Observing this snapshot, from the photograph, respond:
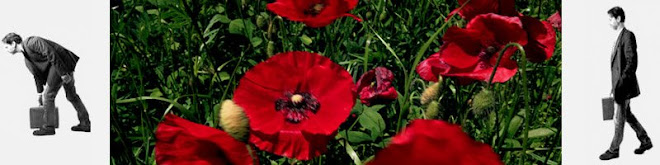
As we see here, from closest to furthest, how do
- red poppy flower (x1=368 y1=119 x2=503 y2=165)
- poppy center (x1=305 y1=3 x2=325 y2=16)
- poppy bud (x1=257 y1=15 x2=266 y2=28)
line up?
red poppy flower (x1=368 y1=119 x2=503 y2=165), poppy center (x1=305 y1=3 x2=325 y2=16), poppy bud (x1=257 y1=15 x2=266 y2=28)

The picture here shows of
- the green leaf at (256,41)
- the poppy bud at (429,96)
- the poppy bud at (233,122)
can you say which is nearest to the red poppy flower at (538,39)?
the poppy bud at (429,96)

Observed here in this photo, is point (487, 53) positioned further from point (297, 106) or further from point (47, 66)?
point (47, 66)

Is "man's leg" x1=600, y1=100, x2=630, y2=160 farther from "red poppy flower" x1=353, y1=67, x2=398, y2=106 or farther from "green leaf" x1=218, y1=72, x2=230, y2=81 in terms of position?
"green leaf" x1=218, y1=72, x2=230, y2=81

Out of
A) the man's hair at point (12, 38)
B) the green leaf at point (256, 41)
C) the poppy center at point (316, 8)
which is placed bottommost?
the green leaf at point (256, 41)

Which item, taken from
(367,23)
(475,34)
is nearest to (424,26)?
(367,23)

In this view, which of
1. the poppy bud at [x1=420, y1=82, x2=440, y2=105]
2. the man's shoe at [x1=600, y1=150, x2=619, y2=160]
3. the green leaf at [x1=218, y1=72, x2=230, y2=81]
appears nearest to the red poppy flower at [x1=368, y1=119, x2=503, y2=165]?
the poppy bud at [x1=420, y1=82, x2=440, y2=105]

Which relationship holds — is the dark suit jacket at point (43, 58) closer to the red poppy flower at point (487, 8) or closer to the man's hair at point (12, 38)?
the man's hair at point (12, 38)
